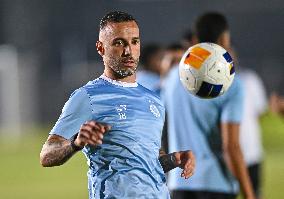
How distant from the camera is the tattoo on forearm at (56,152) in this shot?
466 centimetres

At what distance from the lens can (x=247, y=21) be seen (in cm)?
2767

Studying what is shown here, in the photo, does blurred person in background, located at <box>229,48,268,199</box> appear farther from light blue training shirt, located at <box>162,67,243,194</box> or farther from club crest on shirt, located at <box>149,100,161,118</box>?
club crest on shirt, located at <box>149,100,161,118</box>

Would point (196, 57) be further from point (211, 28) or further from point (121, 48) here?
point (121, 48)

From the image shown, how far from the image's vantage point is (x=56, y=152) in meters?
4.70

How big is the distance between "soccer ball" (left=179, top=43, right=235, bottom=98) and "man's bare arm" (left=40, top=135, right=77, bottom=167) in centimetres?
142

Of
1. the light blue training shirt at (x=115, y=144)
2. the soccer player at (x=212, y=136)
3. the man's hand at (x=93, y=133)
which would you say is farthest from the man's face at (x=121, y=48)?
the soccer player at (x=212, y=136)

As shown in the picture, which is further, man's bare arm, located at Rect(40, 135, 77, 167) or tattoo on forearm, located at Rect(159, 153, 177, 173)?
tattoo on forearm, located at Rect(159, 153, 177, 173)

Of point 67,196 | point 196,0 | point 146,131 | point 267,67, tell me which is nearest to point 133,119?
point 146,131

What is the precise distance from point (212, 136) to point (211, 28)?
0.81m

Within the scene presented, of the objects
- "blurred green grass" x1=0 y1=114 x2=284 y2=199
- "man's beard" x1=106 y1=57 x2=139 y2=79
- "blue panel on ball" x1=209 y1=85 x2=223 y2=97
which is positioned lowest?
"blurred green grass" x1=0 y1=114 x2=284 y2=199

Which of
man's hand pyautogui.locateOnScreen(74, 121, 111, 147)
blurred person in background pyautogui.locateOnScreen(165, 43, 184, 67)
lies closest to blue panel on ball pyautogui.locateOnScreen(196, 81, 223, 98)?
man's hand pyautogui.locateOnScreen(74, 121, 111, 147)

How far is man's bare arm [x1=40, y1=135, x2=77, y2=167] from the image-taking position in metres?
4.66

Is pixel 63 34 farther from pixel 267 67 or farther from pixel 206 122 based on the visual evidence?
pixel 206 122

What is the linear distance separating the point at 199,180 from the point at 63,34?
79.8ft
